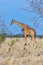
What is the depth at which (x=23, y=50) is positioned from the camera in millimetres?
12484

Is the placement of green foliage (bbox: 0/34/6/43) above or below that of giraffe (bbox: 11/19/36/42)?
below

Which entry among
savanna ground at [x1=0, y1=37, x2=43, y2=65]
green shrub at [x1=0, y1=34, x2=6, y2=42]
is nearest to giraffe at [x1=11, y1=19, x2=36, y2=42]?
green shrub at [x1=0, y1=34, x2=6, y2=42]

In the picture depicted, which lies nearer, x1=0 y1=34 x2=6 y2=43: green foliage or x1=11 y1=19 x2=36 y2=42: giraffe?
x1=11 y1=19 x2=36 y2=42: giraffe

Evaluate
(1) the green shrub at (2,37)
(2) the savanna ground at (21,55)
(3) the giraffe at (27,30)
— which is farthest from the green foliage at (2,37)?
(2) the savanna ground at (21,55)

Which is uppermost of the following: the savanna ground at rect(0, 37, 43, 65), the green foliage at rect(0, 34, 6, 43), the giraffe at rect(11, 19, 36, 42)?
the giraffe at rect(11, 19, 36, 42)

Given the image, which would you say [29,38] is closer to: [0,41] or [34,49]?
[0,41]

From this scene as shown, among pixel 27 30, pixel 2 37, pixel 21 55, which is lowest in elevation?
pixel 21 55

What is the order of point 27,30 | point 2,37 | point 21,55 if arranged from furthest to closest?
point 2,37 → point 27,30 → point 21,55

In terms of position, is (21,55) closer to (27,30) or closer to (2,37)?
(27,30)

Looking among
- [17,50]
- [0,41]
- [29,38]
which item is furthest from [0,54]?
[29,38]

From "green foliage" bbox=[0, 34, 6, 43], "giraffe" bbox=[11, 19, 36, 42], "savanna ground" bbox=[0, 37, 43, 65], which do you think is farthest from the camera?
"green foliage" bbox=[0, 34, 6, 43]

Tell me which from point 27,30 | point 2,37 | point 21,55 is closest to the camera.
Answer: point 21,55

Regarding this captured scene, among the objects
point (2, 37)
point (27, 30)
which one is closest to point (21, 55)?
point (27, 30)

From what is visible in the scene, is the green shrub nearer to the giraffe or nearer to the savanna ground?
the giraffe
